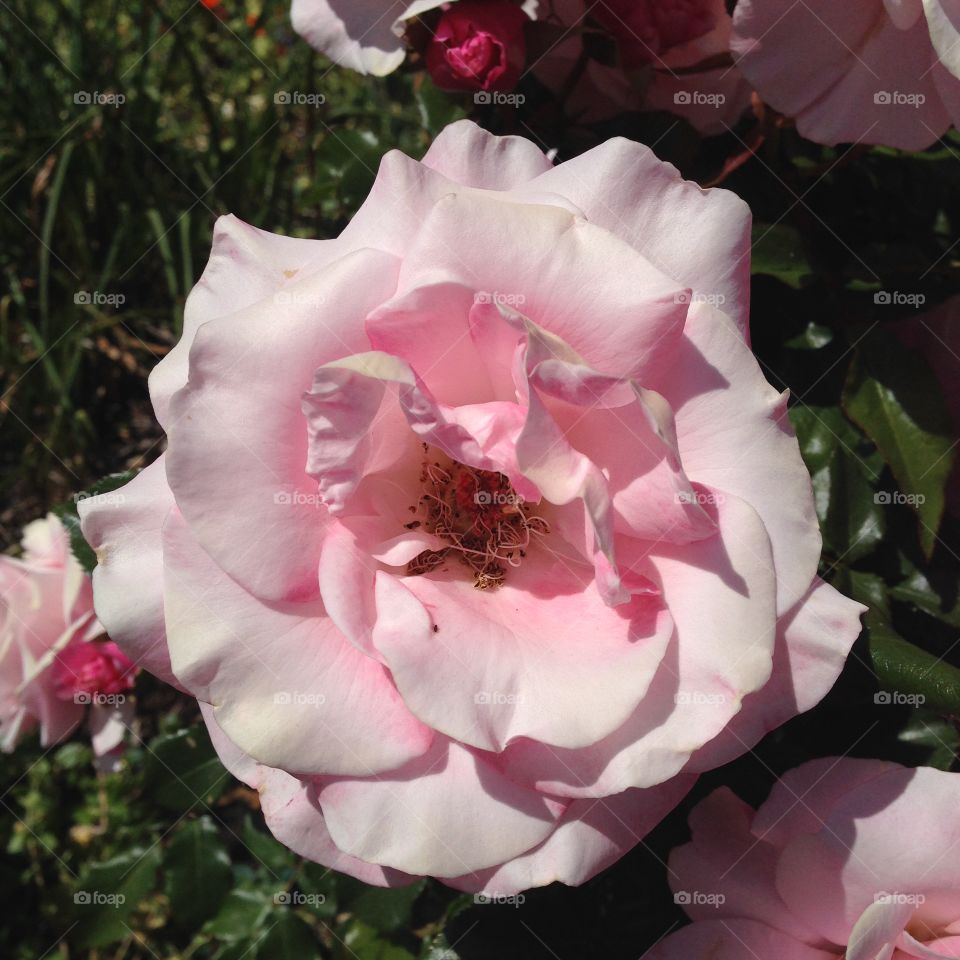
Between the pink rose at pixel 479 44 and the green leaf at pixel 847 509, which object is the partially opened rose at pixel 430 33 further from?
the green leaf at pixel 847 509

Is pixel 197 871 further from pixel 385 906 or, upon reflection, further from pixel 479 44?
pixel 479 44

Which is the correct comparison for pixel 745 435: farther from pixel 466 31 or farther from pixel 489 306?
pixel 466 31

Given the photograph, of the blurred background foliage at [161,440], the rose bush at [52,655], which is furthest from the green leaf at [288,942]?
the rose bush at [52,655]

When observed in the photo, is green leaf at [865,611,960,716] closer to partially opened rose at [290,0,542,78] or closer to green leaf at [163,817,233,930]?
partially opened rose at [290,0,542,78]

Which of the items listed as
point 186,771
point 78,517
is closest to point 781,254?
point 78,517

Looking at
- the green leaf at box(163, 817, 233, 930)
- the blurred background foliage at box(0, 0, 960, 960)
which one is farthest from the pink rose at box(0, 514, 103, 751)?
the green leaf at box(163, 817, 233, 930)

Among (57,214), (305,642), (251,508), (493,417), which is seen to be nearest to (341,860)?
(305,642)
